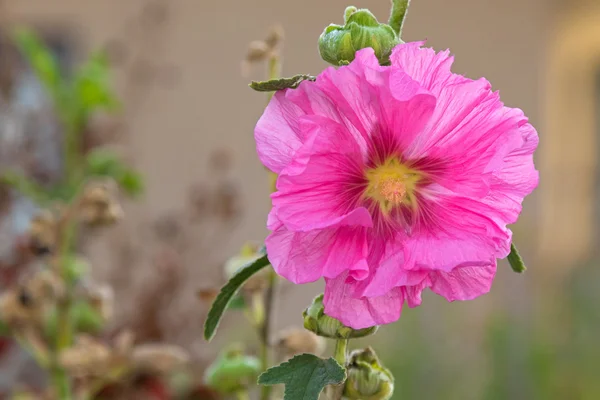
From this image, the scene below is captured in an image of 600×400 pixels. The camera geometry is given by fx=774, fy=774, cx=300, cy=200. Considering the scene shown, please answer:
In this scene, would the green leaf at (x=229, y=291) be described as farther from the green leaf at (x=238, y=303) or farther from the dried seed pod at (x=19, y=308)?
the dried seed pod at (x=19, y=308)

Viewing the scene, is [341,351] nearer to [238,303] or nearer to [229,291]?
[229,291]

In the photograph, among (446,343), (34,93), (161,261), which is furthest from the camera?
(34,93)

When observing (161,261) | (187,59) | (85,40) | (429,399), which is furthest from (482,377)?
(85,40)

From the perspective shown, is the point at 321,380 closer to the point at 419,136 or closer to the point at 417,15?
the point at 419,136

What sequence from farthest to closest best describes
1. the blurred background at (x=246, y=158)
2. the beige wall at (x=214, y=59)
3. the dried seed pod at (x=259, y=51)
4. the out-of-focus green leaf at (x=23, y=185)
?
the beige wall at (x=214, y=59) → the blurred background at (x=246, y=158) → the out-of-focus green leaf at (x=23, y=185) → the dried seed pod at (x=259, y=51)

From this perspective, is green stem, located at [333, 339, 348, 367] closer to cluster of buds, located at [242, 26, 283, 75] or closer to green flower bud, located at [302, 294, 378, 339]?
green flower bud, located at [302, 294, 378, 339]

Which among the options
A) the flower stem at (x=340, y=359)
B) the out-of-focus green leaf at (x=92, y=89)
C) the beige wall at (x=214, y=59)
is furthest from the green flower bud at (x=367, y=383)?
the beige wall at (x=214, y=59)

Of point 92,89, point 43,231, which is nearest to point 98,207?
point 43,231
